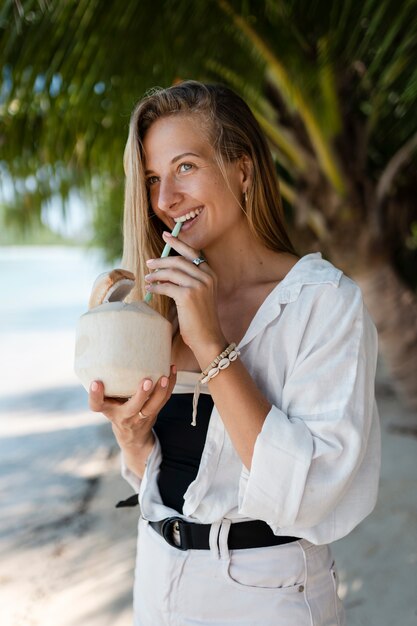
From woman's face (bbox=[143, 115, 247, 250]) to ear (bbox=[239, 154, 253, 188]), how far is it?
0.03 m

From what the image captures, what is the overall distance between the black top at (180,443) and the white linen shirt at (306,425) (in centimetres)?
6

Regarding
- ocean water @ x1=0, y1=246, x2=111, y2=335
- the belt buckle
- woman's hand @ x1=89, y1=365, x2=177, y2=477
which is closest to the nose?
woman's hand @ x1=89, y1=365, x2=177, y2=477

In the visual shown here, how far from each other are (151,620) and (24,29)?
1896 mm

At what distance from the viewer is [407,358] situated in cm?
422

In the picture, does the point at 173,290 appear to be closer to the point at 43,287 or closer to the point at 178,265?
the point at 178,265

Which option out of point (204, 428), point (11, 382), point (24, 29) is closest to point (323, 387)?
point (204, 428)

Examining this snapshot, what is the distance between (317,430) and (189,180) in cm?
51

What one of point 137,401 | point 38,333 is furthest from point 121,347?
point 38,333

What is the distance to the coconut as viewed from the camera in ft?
3.58

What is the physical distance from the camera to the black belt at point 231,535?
4.03 ft

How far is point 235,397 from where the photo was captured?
1.10m

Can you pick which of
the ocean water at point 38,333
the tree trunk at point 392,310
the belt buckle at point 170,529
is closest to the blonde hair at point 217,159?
the belt buckle at point 170,529

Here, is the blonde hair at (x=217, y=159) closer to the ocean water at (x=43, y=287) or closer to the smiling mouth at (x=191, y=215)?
the smiling mouth at (x=191, y=215)

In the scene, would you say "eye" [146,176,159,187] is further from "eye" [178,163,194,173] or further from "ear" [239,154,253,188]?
"ear" [239,154,253,188]
